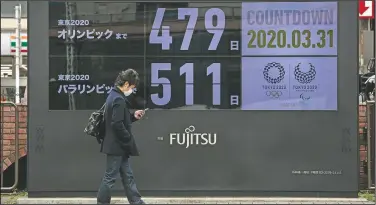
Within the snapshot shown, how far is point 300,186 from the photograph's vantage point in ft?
24.4

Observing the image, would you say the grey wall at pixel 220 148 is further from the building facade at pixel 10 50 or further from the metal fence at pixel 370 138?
the building facade at pixel 10 50

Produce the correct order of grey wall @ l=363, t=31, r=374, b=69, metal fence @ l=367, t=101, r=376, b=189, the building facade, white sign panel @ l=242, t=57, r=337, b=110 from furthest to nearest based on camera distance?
the building facade, grey wall @ l=363, t=31, r=374, b=69, metal fence @ l=367, t=101, r=376, b=189, white sign panel @ l=242, t=57, r=337, b=110

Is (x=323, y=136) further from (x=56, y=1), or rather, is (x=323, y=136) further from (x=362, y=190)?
(x=56, y=1)

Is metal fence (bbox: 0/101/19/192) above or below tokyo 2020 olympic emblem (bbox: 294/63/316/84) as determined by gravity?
below

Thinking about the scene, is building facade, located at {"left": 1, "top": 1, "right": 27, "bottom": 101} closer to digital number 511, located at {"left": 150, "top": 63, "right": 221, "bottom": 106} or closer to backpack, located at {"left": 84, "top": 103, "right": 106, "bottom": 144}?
digital number 511, located at {"left": 150, "top": 63, "right": 221, "bottom": 106}

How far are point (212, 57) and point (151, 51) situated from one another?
854 millimetres

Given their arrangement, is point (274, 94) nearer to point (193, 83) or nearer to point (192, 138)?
point (193, 83)

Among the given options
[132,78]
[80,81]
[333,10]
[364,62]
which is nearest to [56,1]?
[80,81]

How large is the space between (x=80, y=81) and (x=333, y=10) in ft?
12.0

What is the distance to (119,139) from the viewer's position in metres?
6.16

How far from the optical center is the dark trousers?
6254 millimetres

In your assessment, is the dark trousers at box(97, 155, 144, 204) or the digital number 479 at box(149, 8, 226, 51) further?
the digital number 479 at box(149, 8, 226, 51)

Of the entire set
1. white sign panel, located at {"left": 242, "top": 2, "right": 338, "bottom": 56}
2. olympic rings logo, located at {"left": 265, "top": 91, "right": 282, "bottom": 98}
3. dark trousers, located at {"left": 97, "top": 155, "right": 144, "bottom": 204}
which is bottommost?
dark trousers, located at {"left": 97, "top": 155, "right": 144, "bottom": 204}

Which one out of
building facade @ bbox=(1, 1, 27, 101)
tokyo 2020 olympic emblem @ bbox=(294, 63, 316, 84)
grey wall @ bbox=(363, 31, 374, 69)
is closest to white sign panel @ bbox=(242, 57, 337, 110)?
tokyo 2020 olympic emblem @ bbox=(294, 63, 316, 84)
